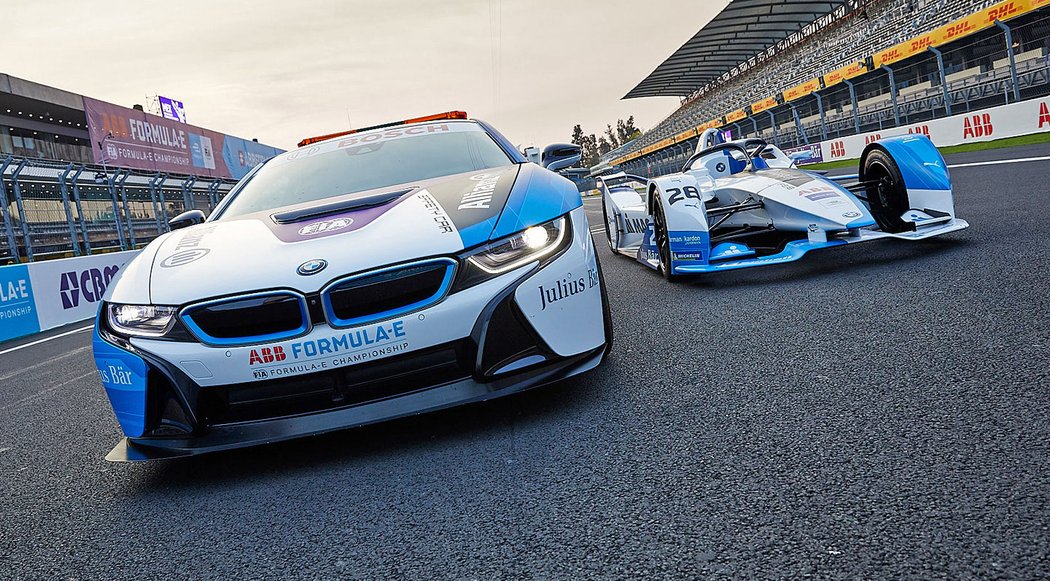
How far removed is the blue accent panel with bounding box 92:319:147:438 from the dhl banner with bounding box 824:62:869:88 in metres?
25.0

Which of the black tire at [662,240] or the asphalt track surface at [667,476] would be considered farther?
the black tire at [662,240]

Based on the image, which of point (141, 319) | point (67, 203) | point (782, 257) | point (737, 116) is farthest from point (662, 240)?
point (737, 116)

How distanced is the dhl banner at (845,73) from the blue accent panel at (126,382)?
24993 mm

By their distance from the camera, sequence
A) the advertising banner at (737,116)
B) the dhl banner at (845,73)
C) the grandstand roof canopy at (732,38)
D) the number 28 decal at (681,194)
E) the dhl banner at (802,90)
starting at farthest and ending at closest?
the grandstand roof canopy at (732,38) → the advertising banner at (737,116) → the dhl banner at (802,90) → the dhl banner at (845,73) → the number 28 decal at (681,194)

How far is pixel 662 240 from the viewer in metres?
5.23

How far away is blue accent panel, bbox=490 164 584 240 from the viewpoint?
2.54 m

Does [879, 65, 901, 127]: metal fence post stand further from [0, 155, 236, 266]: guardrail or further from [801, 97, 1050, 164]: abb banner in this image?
[0, 155, 236, 266]: guardrail

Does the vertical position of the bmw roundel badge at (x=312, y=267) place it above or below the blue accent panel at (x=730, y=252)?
above

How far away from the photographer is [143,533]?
6.74 feet

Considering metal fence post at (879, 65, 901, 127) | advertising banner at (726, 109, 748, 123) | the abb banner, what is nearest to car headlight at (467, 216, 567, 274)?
the abb banner

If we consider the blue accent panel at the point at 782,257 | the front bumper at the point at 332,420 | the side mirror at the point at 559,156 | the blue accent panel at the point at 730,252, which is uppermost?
the side mirror at the point at 559,156

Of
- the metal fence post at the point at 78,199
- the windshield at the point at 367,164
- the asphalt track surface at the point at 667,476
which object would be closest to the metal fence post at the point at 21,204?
the metal fence post at the point at 78,199

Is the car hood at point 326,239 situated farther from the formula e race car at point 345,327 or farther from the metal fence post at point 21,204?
the metal fence post at point 21,204

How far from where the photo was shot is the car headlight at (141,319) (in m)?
2.37
